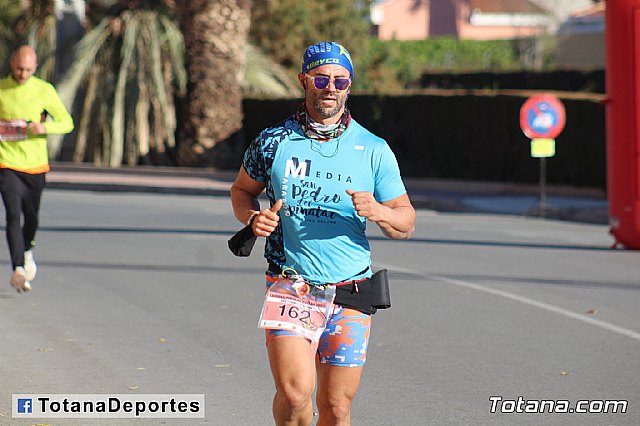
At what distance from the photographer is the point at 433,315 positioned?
10.3 metres

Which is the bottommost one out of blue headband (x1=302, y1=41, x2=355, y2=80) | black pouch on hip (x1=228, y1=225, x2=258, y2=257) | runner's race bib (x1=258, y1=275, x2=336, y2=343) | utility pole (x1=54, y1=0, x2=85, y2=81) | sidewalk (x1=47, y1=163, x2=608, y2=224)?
sidewalk (x1=47, y1=163, x2=608, y2=224)

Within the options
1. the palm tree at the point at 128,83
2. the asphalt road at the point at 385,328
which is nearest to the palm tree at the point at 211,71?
the palm tree at the point at 128,83

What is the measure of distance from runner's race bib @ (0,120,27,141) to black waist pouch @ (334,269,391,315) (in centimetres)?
587

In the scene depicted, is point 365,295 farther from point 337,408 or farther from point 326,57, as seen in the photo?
point 326,57

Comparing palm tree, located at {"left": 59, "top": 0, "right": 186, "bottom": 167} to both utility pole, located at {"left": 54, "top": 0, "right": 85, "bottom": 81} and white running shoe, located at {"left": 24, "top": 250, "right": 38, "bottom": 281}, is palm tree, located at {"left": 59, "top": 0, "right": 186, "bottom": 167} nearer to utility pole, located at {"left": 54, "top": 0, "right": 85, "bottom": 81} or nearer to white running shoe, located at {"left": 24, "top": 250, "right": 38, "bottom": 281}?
utility pole, located at {"left": 54, "top": 0, "right": 85, "bottom": 81}

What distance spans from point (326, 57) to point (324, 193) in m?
0.55

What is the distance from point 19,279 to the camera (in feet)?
34.9

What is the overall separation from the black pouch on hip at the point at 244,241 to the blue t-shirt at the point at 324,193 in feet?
0.45

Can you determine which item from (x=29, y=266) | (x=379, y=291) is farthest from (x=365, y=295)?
(x=29, y=266)

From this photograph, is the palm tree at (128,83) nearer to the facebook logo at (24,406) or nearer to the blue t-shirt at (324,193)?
the facebook logo at (24,406)

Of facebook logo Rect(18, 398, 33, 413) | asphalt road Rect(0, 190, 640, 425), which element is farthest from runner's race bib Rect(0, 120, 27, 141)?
facebook logo Rect(18, 398, 33, 413)

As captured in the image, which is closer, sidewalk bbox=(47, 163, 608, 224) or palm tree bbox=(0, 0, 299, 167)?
sidewalk bbox=(47, 163, 608, 224)

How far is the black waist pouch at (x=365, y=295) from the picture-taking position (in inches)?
204

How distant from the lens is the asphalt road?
7.40 m
